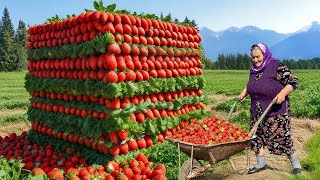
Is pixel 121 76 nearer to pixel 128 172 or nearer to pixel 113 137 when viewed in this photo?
pixel 113 137

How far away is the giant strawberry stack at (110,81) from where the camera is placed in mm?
6672

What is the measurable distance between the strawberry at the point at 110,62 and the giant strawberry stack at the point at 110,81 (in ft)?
0.06

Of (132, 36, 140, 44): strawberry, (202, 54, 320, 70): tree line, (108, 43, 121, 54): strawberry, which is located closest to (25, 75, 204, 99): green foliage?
(108, 43, 121, 54): strawberry

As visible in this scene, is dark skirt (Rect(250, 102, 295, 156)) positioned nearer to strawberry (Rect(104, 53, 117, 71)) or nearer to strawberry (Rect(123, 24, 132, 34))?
strawberry (Rect(104, 53, 117, 71))

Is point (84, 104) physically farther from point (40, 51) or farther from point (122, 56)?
point (40, 51)

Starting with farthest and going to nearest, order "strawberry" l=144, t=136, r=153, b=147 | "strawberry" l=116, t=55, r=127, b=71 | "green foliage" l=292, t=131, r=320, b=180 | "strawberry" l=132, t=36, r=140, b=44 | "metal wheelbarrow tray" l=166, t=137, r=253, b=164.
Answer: "strawberry" l=144, t=136, r=153, b=147, "strawberry" l=132, t=36, r=140, b=44, "strawberry" l=116, t=55, r=127, b=71, "green foliage" l=292, t=131, r=320, b=180, "metal wheelbarrow tray" l=166, t=137, r=253, b=164

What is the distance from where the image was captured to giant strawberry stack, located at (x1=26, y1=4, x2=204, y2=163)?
6672 millimetres

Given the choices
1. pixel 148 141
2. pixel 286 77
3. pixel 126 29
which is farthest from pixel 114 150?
pixel 286 77

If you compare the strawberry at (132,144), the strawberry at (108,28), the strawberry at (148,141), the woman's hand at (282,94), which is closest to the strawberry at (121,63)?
the strawberry at (108,28)

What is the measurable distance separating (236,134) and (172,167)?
1.55 m

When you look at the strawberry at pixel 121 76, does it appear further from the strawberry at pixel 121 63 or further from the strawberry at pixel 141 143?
the strawberry at pixel 141 143

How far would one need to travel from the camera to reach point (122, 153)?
6914 mm

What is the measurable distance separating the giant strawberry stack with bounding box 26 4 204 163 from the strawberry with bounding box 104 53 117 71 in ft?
0.06

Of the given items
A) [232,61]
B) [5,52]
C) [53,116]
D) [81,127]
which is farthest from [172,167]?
[232,61]
